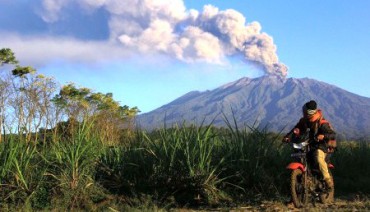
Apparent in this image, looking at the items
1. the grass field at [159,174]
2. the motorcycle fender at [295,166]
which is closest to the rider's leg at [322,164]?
the motorcycle fender at [295,166]

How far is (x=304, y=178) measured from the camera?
823 cm

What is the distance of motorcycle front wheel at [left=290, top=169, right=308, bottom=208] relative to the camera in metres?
8.02

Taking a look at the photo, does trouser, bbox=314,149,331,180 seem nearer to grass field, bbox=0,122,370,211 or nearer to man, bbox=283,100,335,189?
man, bbox=283,100,335,189

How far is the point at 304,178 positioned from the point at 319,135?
30.8 inches

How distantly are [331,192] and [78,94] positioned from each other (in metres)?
37.5

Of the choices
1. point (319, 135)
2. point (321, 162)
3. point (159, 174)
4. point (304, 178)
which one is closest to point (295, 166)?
point (304, 178)

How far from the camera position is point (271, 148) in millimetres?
10352

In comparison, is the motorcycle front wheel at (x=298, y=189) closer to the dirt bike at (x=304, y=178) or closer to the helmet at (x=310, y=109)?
the dirt bike at (x=304, y=178)

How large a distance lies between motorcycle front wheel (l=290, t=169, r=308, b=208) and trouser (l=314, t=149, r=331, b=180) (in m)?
0.42

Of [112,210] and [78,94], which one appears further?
[78,94]

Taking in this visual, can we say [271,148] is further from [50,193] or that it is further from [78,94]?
[78,94]

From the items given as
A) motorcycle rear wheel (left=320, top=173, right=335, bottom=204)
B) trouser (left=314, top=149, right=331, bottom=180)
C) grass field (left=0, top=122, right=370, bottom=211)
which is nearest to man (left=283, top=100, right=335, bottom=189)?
trouser (left=314, top=149, right=331, bottom=180)

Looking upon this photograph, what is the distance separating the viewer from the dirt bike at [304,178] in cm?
809

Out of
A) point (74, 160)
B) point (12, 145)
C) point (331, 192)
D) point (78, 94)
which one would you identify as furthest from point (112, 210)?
point (78, 94)
